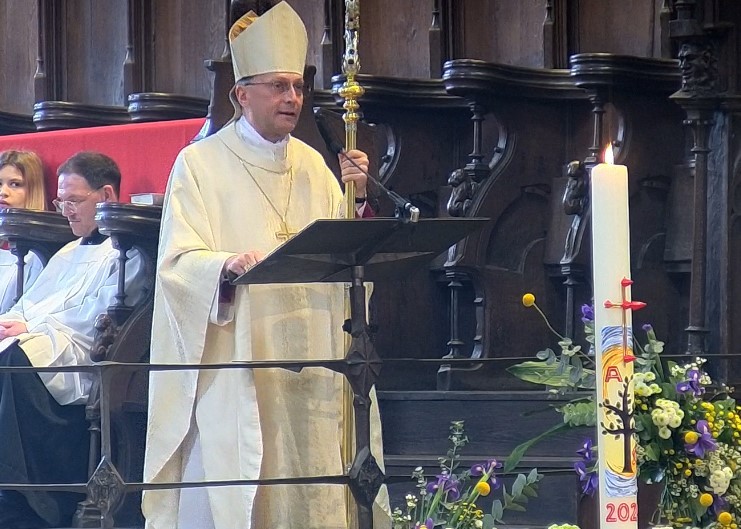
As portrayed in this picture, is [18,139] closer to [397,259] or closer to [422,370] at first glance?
[422,370]

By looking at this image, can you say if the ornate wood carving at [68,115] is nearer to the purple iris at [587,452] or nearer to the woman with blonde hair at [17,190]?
the woman with blonde hair at [17,190]

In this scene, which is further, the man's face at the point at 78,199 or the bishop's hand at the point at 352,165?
the man's face at the point at 78,199

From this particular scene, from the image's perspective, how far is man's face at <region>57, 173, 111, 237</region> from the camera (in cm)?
558

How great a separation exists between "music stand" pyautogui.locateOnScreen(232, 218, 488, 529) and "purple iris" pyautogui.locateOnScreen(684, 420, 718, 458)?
0.68 meters

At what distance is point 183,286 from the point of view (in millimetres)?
3961

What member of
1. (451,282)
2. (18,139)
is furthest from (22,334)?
(451,282)

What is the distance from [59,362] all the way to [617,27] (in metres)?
2.70

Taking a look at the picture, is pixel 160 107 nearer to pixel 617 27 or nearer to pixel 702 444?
pixel 617 27

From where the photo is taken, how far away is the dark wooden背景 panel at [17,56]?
764cm

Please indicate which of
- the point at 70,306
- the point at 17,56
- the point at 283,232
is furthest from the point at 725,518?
the point at 17,56

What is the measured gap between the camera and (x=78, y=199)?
5.60 m

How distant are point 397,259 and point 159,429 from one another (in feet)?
3.30

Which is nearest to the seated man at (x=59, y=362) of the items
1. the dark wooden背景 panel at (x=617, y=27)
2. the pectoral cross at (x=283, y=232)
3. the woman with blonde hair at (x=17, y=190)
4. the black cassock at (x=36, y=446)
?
the black cassock at (x=36, y=446)

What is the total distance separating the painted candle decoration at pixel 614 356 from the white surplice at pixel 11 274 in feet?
13.5
